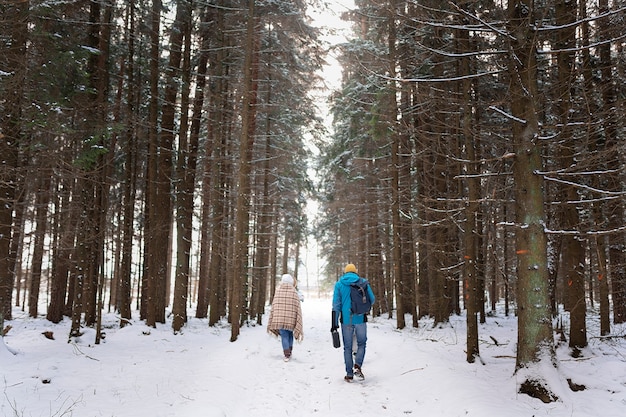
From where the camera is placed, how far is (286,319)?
368 inches

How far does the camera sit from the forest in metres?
6.08

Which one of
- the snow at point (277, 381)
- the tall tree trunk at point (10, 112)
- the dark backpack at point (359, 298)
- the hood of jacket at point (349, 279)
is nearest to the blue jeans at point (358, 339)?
the dark backpack at point (359, 298)

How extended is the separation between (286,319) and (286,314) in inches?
4.7

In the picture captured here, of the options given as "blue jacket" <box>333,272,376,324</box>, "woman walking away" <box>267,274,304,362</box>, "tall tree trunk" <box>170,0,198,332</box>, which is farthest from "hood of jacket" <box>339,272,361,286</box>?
"tall tree trunk" <box>170,0,198,332</box>

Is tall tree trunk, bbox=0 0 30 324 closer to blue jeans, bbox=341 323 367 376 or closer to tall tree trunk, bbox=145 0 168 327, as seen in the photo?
tall tree trunk, bbox=145 0 168 327

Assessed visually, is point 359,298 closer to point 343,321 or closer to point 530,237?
point 343,321

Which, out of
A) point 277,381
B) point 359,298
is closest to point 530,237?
point 359,298

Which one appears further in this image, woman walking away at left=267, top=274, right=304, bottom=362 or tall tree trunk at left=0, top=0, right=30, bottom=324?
woman walking away at left=267, top=274, right=304, bottom=362

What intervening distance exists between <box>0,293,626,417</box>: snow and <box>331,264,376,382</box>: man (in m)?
0.33

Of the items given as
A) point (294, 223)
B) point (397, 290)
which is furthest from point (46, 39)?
point (294, 223)

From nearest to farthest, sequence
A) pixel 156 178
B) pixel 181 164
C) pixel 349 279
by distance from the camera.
→ pixel 349 279 < pixel 181 164 < pixel 156 178

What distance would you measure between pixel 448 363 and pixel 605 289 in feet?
15.4

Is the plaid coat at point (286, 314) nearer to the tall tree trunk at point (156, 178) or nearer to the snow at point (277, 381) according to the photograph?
the snow at point (277, 381)

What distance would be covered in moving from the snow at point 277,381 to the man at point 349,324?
332 millimetres
